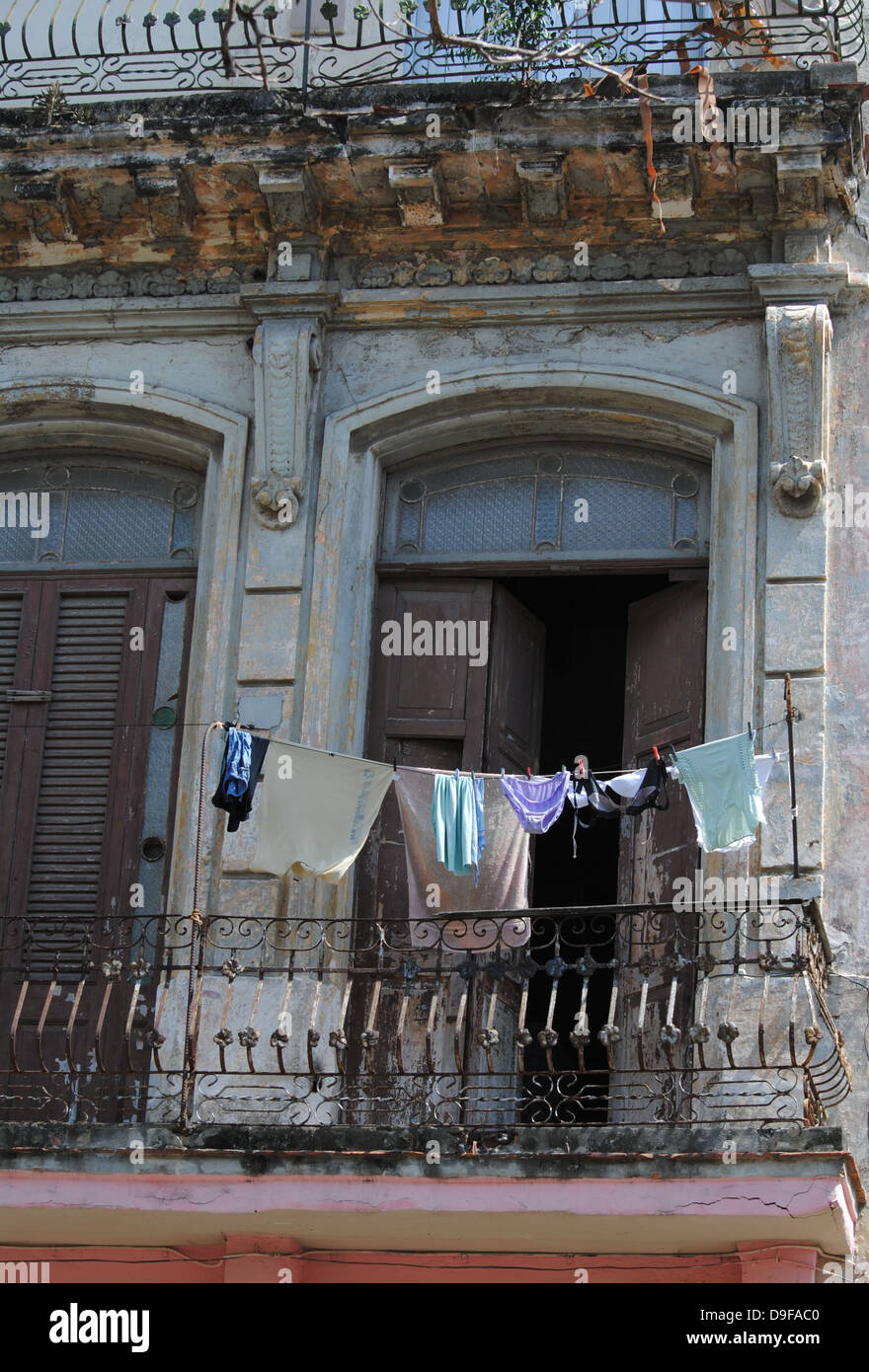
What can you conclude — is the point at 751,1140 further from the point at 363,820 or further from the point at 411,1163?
the point at 363,820

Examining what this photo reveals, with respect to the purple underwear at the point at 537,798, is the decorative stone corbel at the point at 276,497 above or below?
above

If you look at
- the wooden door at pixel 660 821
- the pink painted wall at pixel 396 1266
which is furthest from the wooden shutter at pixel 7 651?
the wooden door at pixel 660 821

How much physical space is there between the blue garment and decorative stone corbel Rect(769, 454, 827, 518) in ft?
8.61

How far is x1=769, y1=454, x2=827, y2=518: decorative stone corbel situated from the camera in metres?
9.94

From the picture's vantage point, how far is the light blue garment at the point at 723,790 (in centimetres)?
902

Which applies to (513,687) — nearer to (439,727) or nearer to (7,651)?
(439,727)

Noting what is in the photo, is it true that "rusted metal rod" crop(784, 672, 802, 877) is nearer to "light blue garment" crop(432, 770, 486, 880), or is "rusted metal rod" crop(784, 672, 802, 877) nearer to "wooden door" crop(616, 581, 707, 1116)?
"wooden door" crop(616, 581, 707, 1116)

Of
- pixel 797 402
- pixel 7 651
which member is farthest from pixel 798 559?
pixel 7 651

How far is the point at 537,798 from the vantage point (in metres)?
9.32

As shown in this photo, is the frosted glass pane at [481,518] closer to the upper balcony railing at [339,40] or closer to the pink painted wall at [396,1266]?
the upper balcony railing at [339,40]

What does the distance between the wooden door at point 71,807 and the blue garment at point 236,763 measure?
91 cm

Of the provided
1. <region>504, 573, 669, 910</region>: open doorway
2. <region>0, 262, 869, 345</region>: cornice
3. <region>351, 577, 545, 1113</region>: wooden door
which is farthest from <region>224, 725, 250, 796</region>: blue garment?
<region>504, 573, 669, 910</region>: open doorway

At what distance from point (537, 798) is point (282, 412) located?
2.32 m

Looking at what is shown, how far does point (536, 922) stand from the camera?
455 inches
